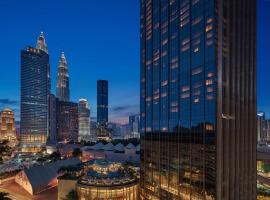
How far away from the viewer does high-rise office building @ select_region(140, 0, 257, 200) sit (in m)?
58.4

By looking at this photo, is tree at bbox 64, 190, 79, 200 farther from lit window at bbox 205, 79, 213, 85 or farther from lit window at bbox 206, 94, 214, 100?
lit window at bbox 205, 79, 213, 85

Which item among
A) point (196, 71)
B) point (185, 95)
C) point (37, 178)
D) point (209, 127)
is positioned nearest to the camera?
point (209, 127)

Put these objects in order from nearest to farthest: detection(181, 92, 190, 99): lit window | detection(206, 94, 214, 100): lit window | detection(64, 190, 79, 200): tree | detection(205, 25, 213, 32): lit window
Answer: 1. detection(206, 94, 214, 100): lit window
2. detection(205, 25, 213, 32): lit window
3. detection(181, 92, 190, 99): lit window
4. detection(64, 190, 79, 200): tree

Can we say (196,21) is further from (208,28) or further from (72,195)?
(72,195)

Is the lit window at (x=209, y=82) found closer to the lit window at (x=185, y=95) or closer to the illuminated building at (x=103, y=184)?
the lit window at (x=185, y=95)

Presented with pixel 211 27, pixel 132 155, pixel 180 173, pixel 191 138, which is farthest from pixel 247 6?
pixel 132 155

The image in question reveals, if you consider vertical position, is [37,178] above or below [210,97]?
below

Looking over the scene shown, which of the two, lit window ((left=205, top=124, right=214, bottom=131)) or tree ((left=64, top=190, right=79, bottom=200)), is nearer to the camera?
lit window ((left=205, top=124, right=214, bottom=131))

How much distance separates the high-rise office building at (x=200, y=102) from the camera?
192ft

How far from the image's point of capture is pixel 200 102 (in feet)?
200

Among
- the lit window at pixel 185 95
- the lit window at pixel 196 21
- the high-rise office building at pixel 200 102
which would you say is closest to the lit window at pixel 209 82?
the high-rise office building at pixel 200 102

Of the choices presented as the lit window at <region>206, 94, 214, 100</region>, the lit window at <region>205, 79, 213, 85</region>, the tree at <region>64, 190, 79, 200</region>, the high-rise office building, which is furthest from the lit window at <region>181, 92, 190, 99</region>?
the tree at <region>64, 190, 79, 200</region>

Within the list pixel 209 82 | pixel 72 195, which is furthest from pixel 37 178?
pixel 209 82

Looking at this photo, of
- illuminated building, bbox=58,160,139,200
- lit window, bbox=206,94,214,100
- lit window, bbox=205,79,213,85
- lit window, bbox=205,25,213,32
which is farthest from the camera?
illuminated building, bbox=58,160,139,200
